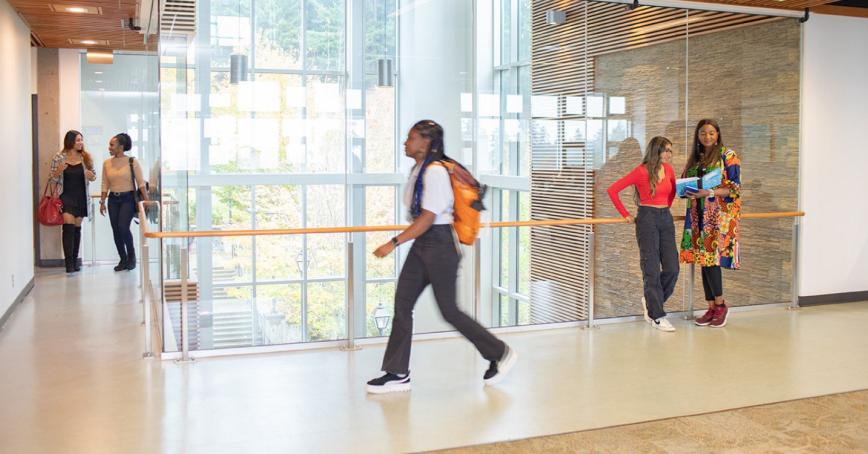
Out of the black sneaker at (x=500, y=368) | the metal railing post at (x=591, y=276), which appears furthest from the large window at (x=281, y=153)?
the metal railing post at (x=591, y=276)

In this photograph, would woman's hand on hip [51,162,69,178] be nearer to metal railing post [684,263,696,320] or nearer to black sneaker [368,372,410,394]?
black sneaker [368,372,410,394]

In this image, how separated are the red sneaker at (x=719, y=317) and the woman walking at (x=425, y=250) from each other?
3098 millimetres

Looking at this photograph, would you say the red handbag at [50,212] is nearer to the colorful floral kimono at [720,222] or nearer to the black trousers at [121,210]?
the black trousers at [121,210]

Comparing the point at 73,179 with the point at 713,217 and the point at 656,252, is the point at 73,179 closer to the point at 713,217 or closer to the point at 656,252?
the point at 656,252

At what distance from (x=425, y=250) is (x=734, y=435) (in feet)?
6.70

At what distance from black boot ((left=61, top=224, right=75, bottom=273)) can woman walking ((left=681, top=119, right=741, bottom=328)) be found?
7652 mm

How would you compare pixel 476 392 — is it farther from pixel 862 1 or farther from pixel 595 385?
pixel 862 1

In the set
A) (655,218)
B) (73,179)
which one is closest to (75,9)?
(73,179)

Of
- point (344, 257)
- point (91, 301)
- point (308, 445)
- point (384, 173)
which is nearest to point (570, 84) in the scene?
point (384, 173)

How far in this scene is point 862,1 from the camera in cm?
914

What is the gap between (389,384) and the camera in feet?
18.9

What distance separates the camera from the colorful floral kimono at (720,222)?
25.7ft

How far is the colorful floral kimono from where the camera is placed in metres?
7.84

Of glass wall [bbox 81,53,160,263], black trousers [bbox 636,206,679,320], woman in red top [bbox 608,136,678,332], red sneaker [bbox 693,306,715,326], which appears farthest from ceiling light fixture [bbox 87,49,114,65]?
red sneaker [bbox 693,306,715,326]
